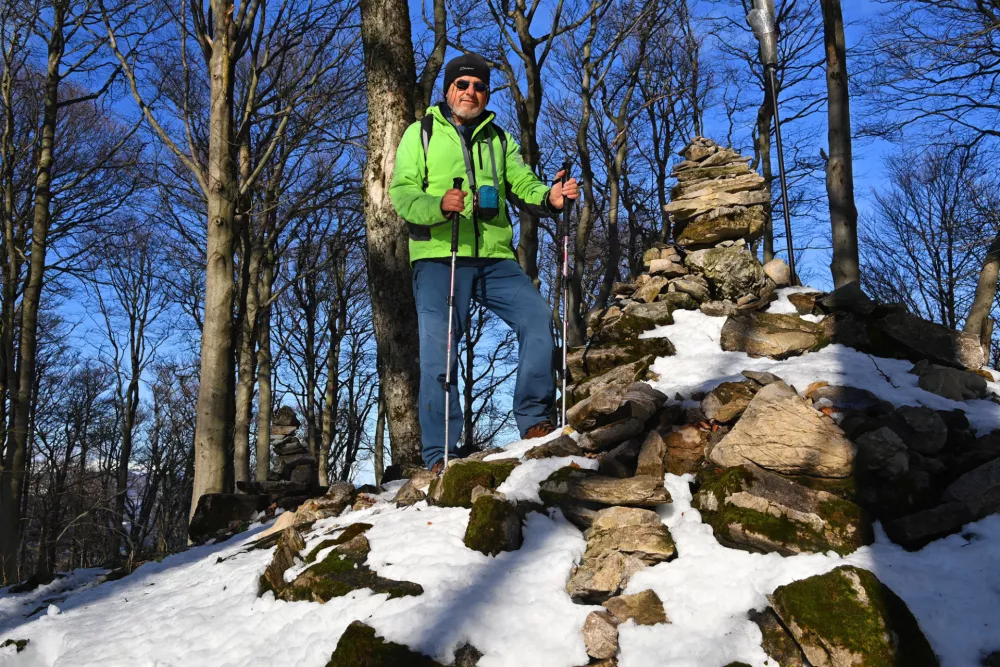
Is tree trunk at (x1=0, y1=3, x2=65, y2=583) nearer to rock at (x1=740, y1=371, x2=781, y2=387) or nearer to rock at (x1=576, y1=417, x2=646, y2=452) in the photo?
rock at (x1=576, y1=417, x2=646, y2=452)

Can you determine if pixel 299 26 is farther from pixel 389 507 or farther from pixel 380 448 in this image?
pixel 380 448

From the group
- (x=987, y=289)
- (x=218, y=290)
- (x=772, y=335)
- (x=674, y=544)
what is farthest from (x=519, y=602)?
(x=987, y=289)

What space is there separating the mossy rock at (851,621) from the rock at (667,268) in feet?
11.6

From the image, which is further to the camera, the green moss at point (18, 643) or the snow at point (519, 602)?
the green moss at point (18, 643)

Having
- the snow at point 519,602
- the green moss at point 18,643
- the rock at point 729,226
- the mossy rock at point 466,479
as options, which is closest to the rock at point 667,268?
the rock at point 729,226

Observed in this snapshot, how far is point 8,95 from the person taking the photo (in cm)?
1201

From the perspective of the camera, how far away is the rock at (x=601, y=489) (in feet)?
11.0

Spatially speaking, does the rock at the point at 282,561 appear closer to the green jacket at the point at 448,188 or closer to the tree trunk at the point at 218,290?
the green jacket at the point at 448,188

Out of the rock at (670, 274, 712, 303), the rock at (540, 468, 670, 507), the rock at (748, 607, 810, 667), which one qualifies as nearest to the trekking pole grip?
the rock at (540, 468, 670, 507)

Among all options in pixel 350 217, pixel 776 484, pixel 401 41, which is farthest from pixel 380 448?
pixel 776 484

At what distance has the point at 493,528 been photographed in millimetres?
3262

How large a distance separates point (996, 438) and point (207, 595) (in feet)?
13.4

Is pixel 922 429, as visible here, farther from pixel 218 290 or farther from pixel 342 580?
pixel 218 290

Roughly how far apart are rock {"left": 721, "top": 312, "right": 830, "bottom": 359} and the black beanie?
2.42 meters
